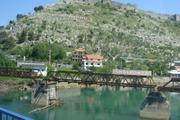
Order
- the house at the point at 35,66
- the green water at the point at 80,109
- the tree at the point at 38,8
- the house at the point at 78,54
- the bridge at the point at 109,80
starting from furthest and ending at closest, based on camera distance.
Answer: the tree at the point at 38,8
the house at the point at 78,54
the house at the point at 35,66
the bridge at the point at 109,80
the green water at the point at 80,109

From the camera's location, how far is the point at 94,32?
160 metres

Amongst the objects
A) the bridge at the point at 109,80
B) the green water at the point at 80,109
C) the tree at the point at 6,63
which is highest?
the tree at the point at 6,63

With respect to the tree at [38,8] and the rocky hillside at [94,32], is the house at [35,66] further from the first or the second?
the tree at [38,8]

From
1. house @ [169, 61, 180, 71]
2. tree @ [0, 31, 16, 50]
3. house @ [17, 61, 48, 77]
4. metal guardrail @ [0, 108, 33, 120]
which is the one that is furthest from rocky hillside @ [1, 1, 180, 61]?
metal guardrail @ [0, 108, 33, 120]

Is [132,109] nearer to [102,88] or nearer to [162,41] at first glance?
[102,88]

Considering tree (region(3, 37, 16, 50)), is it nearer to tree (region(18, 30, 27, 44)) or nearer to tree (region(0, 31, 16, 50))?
tree (region(0, 31, 16, 50))

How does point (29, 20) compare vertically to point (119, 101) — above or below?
above

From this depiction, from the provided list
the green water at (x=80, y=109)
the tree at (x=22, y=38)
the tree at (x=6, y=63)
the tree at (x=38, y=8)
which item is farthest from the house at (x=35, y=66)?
the tree at (x=38, y=8)

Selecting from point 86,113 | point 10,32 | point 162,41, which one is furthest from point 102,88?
point 162,41

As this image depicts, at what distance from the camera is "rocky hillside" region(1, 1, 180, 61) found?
5748 inches

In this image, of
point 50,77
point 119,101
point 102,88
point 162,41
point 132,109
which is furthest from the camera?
point 162,41

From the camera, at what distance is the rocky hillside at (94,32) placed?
146 metres

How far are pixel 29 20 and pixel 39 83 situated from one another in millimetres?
97267

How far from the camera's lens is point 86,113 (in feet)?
204
